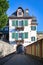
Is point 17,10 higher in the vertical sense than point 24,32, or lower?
higher

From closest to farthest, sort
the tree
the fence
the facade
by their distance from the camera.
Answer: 1. the fence
2. the tree
3. the facade

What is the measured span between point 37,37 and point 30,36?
3075mm

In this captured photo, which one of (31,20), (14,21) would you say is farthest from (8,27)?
(31,20)

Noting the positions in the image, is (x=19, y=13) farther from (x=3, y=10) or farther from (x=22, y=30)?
(x=3, y=10)

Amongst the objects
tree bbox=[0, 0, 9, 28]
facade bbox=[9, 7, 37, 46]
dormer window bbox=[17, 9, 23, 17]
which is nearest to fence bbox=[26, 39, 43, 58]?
tree bbox=[0, 0, 9, 28]

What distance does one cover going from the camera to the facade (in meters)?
60.5

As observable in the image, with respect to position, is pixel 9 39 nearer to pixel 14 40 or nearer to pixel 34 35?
pixel 14 40

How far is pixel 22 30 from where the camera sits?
60906 millimetres

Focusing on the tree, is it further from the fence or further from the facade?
the facade

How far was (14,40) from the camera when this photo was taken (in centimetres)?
6062

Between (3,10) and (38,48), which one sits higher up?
(3,10)

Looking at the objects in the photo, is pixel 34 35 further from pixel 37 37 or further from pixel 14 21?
pixel 14 21

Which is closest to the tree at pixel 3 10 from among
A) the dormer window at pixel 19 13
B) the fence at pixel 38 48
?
the fence at pixel 38 48

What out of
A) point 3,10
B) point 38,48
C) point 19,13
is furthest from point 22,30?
point 38,48
